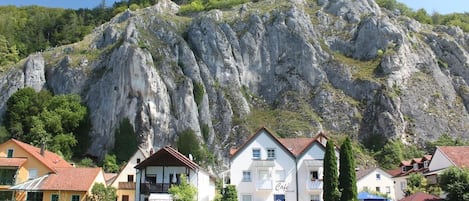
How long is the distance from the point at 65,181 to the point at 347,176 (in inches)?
1132

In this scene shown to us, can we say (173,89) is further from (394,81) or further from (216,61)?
(394,81)

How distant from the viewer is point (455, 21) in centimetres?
13400

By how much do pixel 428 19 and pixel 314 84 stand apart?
2288 inches

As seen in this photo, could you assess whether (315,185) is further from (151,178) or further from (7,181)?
(7,181)

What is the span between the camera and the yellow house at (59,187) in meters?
47.2

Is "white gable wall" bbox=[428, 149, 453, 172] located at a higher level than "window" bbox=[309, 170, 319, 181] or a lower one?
higher

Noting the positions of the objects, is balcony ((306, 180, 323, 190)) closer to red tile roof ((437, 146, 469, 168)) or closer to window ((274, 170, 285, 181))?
window ((274, 170, 285, 181))

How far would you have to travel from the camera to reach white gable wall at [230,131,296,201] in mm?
47812

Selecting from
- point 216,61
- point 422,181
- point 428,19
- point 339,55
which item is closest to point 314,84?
point 339,55

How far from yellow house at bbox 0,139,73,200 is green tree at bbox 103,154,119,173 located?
70.3ft

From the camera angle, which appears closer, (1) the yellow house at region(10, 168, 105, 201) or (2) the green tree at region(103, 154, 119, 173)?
(1) the yellow house at region(10, 168, 105, 201)

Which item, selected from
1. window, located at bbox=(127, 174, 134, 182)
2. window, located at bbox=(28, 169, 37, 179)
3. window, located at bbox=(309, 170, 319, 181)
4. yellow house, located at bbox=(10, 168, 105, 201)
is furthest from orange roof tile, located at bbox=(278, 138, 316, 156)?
window, located at bbox=(28, 169, 37, 179)

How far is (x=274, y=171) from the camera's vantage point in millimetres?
48375

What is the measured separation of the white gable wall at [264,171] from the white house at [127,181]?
581 inches
